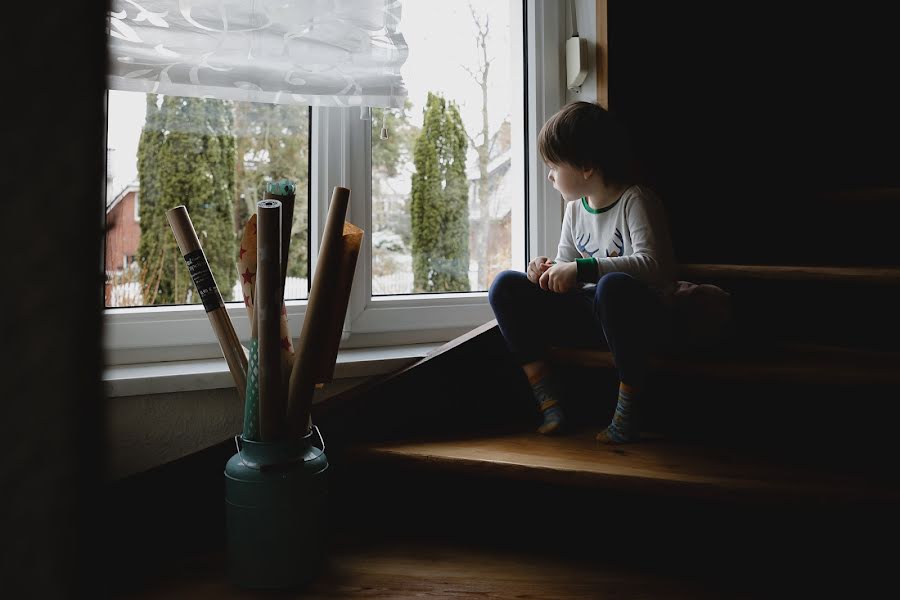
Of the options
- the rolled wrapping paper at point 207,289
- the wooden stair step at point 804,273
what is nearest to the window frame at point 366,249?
the rolled wrapping paper at point 207,289

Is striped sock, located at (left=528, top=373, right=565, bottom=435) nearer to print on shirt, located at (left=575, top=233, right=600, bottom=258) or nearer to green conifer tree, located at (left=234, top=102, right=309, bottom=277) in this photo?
print on shirt, located at (left=575, top=233, right=600, bottom=258)

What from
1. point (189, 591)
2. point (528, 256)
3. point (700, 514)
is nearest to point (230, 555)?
point (189, 591)

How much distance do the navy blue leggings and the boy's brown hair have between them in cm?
27

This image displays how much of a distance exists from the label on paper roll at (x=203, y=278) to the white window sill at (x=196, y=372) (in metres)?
0.18

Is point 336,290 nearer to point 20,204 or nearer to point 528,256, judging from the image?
point 528,256

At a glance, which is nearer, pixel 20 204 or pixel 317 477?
pixel 20 204

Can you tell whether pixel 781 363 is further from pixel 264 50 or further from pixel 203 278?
pixel 264 50

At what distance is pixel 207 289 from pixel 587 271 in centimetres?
72

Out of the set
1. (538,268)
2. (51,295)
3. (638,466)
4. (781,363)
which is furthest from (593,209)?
(51,295)

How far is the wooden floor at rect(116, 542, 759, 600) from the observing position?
1.16 m

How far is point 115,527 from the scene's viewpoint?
1343 millimetres

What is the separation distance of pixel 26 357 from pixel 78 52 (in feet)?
0.26

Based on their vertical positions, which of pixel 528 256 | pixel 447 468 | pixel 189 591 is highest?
pixel 528 256

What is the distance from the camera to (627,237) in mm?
1531
